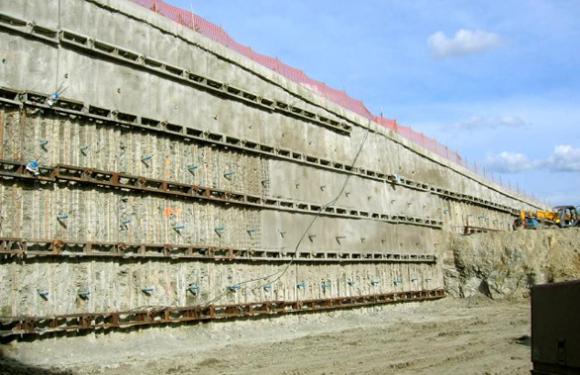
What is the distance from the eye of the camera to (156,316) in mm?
14914

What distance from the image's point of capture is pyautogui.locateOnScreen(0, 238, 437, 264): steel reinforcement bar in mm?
12234

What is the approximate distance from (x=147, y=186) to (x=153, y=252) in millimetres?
1560

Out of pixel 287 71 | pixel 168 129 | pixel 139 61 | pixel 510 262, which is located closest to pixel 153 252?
pixel 168 129

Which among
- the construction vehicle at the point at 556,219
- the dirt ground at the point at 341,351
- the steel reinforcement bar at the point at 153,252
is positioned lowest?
the dirt ground at the point at 341,351

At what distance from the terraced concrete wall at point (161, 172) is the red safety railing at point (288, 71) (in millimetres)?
1012

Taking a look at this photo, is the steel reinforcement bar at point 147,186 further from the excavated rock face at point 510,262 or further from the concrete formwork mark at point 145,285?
the excavated rock face at point 510,262

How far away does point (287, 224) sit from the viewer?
1998 centimetres

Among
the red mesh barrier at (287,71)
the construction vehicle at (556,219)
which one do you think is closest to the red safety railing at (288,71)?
the red mesh barrier at (287,71)

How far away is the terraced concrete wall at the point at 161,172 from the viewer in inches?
504

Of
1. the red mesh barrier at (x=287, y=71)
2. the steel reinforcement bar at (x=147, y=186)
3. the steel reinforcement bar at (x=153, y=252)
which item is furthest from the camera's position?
the red mesh barrier at (x=287, y=71)

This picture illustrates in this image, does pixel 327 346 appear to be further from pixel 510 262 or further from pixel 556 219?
pixel 556 219

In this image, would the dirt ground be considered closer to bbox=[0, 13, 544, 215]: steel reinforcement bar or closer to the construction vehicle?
bbox=[0, 13, 544, 215]: steel reinforcement bar

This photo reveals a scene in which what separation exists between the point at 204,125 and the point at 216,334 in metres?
5.54

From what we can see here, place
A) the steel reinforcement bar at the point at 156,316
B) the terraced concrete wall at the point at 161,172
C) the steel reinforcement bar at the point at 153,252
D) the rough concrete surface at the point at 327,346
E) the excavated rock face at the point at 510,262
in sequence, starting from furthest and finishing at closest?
the excavated rock face at the point at 510,262 < the terraced concrete wall at the point at 161,172 < the steel reinforcement bar at the point at 153,252 < the steel reinforcement bar at the point at 156,316 < the rough concrete surface at the point at 327,346
